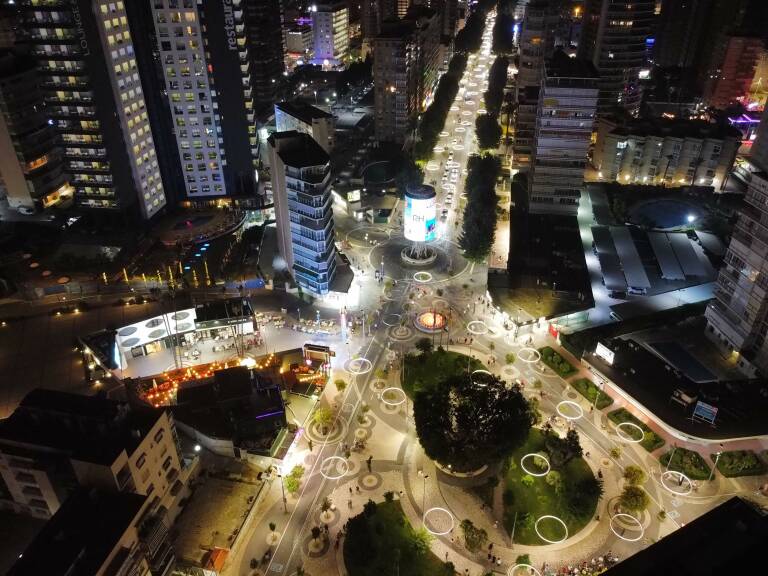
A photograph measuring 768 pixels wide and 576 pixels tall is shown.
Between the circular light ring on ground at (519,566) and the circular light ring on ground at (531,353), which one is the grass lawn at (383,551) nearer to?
the circular light ring on ground at (519,566)

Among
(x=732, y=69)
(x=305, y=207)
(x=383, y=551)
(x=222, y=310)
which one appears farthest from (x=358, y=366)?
(x=732, y=69)

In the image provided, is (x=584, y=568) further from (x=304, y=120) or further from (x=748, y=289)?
(x=304, y=120)

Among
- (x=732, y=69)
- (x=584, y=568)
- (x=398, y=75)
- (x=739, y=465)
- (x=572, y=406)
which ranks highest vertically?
(x=398, y=75)

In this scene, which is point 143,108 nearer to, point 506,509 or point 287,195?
point 287,195

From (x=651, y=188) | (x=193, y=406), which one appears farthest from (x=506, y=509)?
(x=651, y=188)

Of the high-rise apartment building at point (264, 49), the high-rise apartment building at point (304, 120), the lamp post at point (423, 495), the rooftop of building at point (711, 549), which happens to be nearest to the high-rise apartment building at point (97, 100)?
the high-rise apartment building at point (304, 120)

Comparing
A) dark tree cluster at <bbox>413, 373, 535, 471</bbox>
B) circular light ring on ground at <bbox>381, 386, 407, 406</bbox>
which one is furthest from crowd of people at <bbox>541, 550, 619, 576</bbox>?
circular light ring on ground at <bbox>381, 386, 407, 406</bbox>

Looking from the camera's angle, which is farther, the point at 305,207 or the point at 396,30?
the point at 396,30
